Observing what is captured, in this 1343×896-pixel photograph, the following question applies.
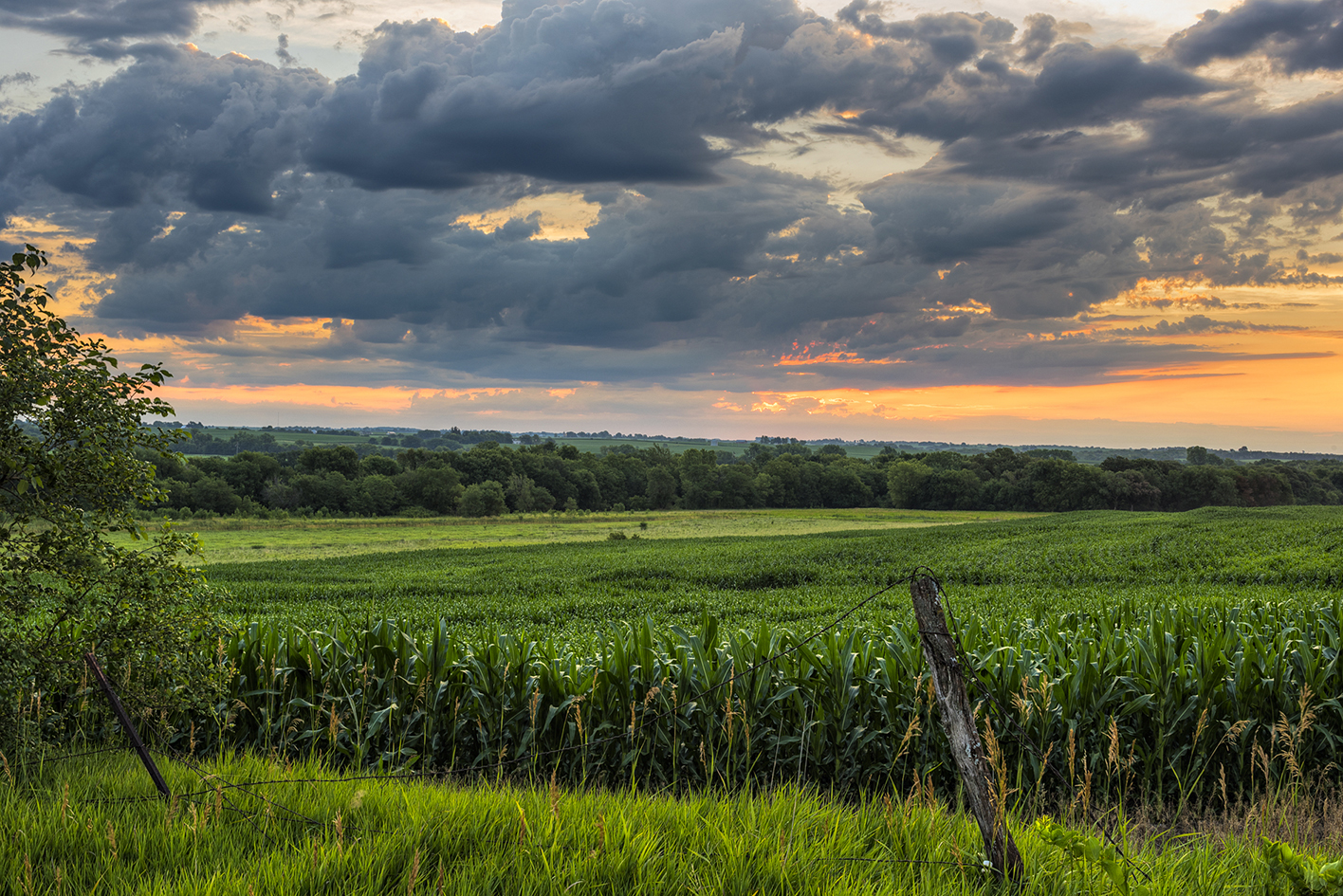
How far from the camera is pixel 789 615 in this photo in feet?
75.4

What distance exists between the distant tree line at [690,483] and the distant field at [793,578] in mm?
69183

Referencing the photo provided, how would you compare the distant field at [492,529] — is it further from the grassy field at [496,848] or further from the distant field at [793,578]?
the grassy field at [496,848]

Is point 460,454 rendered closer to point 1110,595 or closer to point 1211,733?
point 1110,595

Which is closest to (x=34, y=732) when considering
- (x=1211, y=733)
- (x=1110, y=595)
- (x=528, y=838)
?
(x=528, y=838)

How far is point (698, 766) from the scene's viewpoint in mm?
6367

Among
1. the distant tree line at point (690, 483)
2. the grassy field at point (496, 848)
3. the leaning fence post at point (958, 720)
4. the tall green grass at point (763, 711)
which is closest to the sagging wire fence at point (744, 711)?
the tall green grass at point (763, 711)

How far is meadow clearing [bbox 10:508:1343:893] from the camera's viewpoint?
3.57 meters

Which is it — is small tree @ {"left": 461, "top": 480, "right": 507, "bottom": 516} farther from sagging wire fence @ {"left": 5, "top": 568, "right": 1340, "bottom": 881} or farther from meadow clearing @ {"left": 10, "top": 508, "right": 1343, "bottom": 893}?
sagging wire fence @ {"left": 5, "top": 568, "right": 1340, "bottom": 881}

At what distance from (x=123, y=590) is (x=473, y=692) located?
2.87 m

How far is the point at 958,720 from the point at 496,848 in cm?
246

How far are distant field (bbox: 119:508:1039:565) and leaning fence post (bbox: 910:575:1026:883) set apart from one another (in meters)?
57.2

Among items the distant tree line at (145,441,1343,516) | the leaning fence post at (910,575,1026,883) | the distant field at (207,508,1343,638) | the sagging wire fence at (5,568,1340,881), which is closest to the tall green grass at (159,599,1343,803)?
the sagging wire fence at (5,568,1340,881)

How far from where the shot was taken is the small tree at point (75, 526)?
496cm

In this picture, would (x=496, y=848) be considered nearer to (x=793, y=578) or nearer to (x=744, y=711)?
(x=744, y=711)
